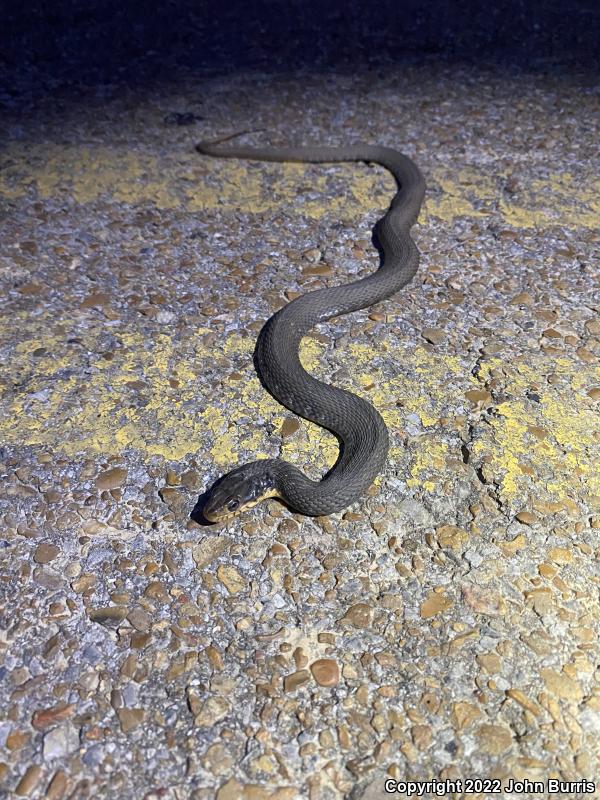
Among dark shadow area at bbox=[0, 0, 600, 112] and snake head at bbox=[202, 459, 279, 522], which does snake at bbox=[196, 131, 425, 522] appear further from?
dark shadow area at bbox=[0, 0, 600, 112]

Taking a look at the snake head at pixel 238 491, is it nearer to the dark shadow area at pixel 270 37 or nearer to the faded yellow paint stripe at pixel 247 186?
the faded yellow paint stripe at pixel 247 186

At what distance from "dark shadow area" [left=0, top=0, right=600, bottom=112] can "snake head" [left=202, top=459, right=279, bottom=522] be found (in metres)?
4.48

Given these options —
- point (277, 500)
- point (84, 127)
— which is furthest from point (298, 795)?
point (84, 127)

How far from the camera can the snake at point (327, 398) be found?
11.3 feet

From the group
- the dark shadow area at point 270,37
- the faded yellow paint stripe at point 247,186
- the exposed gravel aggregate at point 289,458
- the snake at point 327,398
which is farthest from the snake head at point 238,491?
the dark shadow area at point 270,37

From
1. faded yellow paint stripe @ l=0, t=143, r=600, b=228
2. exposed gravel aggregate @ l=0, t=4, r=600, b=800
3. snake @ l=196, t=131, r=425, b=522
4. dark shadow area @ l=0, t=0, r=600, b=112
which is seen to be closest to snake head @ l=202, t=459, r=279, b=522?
snake @ l=196, t=131, r=425, b=522

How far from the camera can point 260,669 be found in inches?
115

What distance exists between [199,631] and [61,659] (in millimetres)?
502

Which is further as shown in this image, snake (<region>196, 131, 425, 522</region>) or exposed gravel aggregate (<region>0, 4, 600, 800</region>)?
snake (<region>196, 131, 425, 522</region>)

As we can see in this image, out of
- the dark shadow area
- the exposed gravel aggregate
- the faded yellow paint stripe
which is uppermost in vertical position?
the dark shadow area

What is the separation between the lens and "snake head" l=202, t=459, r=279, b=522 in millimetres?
3373

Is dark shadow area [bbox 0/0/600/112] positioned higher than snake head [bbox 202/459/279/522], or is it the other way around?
dark shadow area [bbox 0/0/600/112]

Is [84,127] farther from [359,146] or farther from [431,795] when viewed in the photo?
[431,795]

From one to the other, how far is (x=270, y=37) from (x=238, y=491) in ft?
17.4
